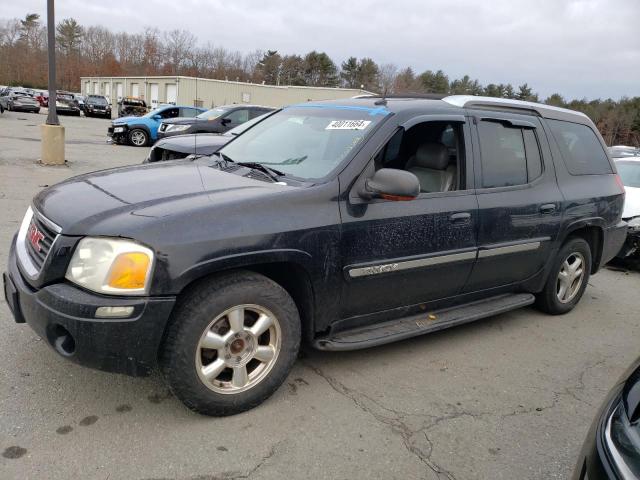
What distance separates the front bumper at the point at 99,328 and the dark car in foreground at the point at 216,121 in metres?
12.1

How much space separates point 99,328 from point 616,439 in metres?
2.15

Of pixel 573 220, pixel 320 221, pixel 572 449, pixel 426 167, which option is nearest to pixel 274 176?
pixel 320 221

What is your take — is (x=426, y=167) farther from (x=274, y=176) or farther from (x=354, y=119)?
(x=274, y=176)

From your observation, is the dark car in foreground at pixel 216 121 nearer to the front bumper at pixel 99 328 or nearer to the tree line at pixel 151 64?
the front bumper at pixel 99 328

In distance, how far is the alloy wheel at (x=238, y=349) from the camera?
108 inches

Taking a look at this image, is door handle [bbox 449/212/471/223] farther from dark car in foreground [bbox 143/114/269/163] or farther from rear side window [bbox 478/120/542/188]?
dark car in foreground [bbox 143/114/269/163]

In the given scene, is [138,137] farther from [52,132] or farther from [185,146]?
[185,146]

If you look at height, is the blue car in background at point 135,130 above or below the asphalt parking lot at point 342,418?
above

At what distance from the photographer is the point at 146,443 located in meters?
2.61

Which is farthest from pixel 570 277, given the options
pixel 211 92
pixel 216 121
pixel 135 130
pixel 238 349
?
pixel 211 92

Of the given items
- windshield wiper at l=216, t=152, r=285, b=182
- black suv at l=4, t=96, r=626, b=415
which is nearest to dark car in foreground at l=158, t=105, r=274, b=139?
black suv at l=4, t=96, r=626, b=415

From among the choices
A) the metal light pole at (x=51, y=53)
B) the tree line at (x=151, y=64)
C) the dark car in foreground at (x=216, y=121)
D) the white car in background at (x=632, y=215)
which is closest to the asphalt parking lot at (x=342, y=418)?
the white car in background at (x=632, y=215)

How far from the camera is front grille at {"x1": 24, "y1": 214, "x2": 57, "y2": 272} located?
2698mm

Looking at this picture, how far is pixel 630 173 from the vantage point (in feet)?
27.8
